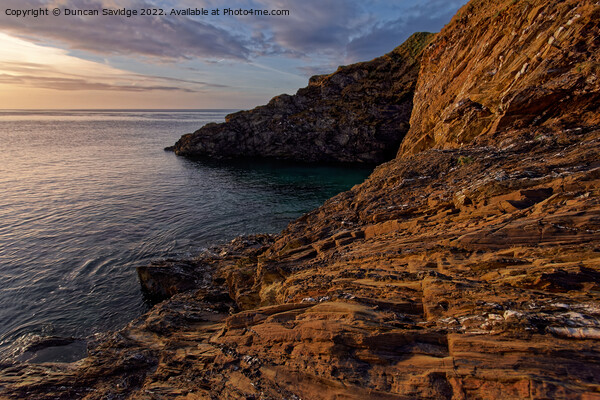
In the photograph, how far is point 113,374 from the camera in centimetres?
1243

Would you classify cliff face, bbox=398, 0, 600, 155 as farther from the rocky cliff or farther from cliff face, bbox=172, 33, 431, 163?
cliff face, bbox=172, 33, 431, 163

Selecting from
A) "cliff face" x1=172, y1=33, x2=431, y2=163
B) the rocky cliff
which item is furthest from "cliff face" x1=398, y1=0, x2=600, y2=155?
"cliff face" x1=172, y1=33, x2=431, y2=163

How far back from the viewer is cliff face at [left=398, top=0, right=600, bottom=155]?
2169 centimetres

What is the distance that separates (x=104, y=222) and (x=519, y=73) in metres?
50.8

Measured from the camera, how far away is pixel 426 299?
10.7 metres

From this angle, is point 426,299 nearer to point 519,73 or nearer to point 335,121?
point 519,73

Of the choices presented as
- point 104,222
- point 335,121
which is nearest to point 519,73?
point 104,222

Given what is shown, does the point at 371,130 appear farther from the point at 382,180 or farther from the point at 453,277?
the point at 453,277

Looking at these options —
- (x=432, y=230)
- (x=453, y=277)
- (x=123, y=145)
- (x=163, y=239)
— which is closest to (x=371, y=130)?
(x=163, y=239)

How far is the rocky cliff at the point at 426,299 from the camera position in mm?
8164

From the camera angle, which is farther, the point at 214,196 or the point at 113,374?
the point at 214,196

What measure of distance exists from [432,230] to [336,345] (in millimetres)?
9683

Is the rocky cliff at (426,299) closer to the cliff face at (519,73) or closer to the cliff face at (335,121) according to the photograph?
the cliff face at (519,73)

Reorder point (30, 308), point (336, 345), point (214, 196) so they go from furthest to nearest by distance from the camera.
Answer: point (214, 196), point (30, 308), point (336, 345)
